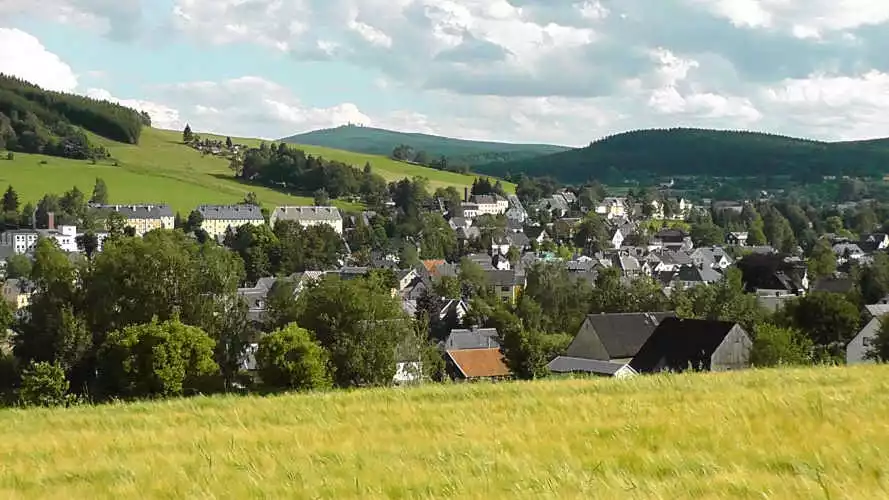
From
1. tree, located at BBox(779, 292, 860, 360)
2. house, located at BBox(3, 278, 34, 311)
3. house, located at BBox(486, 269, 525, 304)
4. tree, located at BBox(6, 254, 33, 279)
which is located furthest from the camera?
house, located at BBox(486, 269, 525, 304)

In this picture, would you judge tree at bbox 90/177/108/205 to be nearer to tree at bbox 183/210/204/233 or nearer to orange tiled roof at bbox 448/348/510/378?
tree at bbox 183/210/204/233

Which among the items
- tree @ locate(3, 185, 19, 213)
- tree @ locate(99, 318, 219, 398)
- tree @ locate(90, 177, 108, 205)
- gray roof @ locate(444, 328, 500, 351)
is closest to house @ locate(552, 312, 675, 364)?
gray roof @ locate(444, 328, 500, 351)

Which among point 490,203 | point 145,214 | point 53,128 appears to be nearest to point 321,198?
point 145,214

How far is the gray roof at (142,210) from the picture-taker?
132 m

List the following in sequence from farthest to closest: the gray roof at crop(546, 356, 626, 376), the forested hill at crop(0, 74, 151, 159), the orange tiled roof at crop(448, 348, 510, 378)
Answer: the forested hill at crop(0, 74, 151, 159)
the orange tiled roof at crop(448, 348, 510, 378)
the gray roof at crop(546, 356, 626, 376)

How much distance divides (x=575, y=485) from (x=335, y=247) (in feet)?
366

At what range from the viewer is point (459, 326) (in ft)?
243

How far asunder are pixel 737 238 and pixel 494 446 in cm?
16600

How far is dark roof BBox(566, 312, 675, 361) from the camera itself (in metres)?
48.5

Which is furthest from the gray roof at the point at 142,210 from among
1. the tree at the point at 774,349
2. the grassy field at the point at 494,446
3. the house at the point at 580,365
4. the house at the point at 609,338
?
the grassy field at the point at 494,446

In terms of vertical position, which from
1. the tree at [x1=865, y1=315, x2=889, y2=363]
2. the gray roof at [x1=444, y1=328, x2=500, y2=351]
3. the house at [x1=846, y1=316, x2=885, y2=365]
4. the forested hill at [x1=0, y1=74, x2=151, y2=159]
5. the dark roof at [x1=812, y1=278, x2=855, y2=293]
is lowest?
the gray roof at [x1=444, y1=328, x2=500, y2=351]

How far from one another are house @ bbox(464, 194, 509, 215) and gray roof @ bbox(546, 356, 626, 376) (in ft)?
407

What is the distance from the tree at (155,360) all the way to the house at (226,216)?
97.8 metres

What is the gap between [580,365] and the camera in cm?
4553
